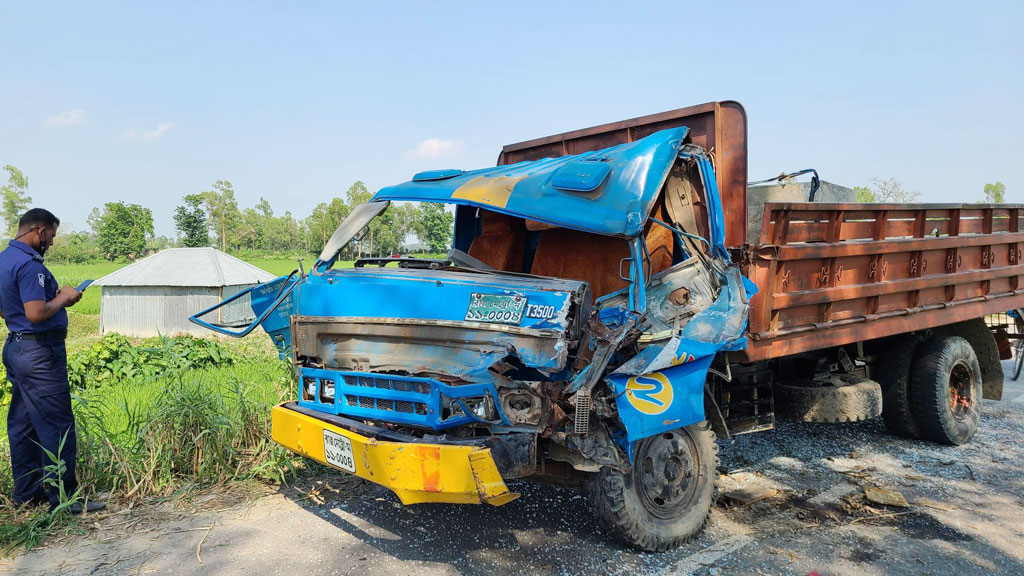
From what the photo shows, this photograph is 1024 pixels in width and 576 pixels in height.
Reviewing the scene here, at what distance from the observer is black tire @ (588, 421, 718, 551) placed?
3.38 metres

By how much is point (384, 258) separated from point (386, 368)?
1.22 meters

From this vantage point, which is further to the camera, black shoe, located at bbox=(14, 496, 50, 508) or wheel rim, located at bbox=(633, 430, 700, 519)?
black shoe, located at bbox=(14, 496, 50, 508)

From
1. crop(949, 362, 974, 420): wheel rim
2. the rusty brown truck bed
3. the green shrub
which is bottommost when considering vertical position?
the green shrub

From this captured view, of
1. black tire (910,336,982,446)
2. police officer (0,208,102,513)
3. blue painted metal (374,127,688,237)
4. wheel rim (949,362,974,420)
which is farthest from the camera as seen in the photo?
wheel rim (949,362,974,420)

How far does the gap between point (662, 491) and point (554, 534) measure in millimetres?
713

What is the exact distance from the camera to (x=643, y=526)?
3.46 meters

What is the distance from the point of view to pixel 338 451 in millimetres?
3291

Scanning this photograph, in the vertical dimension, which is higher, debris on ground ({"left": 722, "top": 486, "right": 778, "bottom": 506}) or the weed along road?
debris on ground ({"left": 722, "top": 486, "right": 778, "bottom": 506})

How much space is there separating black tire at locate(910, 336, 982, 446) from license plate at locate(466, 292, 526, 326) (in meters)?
4.39

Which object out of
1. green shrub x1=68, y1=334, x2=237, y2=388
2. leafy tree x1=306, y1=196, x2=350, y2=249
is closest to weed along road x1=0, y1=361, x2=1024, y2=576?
green shrub x1=68, y1=334, x2=237, y2=388

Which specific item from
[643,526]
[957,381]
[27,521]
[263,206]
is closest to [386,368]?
[643,526]

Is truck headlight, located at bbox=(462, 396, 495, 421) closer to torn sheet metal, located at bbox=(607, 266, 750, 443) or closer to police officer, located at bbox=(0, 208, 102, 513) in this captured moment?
torn sheet metal, located at bbox=(607, 266, 750, 443)

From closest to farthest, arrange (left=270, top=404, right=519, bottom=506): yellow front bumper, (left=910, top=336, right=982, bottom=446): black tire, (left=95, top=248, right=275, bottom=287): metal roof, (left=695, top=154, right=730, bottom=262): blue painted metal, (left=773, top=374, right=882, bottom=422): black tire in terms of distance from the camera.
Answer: (left=270, top=404, right=519, bottom=506): yellow front bumper < (left=695, top=154, right=730, bottom=262): blue painted metal < (left=773, top=374, right=882, bottom=422): black tire < (left=910, top=336, right=982, bottom=446): black tire < (left=95, top=248, right=275, bottom=287): metal roof

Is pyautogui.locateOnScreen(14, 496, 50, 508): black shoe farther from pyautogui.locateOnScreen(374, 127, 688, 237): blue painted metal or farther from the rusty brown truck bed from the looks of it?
the rusty brown truck bed
